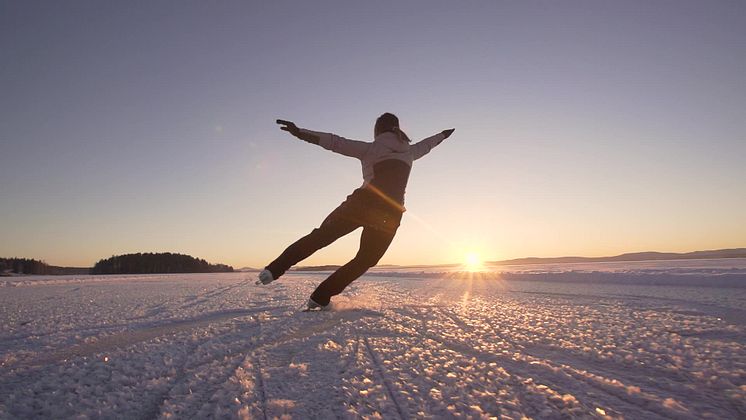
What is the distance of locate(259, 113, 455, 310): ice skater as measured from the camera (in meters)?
3.10

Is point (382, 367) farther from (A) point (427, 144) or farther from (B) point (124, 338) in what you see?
(A) point (427, 144)

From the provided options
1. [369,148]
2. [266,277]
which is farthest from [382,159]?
[266,277]

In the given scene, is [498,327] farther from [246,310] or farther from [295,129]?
[295,129]

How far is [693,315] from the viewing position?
89.7 inches

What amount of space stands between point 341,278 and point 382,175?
1.03m

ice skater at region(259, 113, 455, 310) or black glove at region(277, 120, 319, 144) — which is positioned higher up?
black glove at region(277, 120, 319, 144)

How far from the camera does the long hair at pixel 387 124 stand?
3.57 m

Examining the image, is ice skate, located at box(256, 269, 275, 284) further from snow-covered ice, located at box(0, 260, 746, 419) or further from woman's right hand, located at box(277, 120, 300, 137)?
woman's right hand, located at box(277, 120, 300, 137)

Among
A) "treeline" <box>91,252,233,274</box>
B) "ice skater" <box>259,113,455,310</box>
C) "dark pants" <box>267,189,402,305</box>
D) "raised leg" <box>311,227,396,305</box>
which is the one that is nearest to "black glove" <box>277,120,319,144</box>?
"ice skater" <box>259,113,455,310</box>

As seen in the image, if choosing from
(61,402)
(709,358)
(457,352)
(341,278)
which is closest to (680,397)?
(709,358)

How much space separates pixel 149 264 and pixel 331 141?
67455 mm

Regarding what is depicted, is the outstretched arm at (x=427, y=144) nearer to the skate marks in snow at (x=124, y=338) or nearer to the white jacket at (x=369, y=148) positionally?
the white jacket at (x=369, y=148)

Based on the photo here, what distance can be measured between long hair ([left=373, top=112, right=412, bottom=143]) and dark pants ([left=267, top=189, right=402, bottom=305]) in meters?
0.79

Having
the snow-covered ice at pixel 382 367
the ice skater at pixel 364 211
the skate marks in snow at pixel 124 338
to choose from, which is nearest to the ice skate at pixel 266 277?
the ice skater at pixel 364 211
